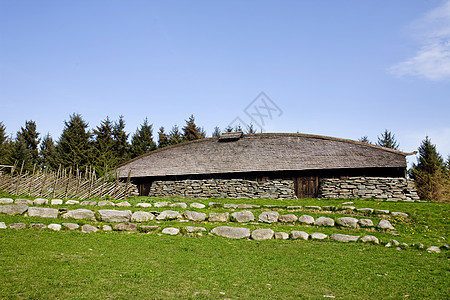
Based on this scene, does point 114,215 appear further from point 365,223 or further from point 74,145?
point 74,145

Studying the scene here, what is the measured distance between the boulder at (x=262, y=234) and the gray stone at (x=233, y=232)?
0.22 m

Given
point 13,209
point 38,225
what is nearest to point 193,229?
point 38,225

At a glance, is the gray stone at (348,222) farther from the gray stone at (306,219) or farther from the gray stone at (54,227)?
the gray stone at (54,227)

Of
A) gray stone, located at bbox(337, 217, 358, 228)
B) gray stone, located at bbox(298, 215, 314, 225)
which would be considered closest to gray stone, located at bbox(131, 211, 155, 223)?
gray stone, located at bbox(298, 215, 314, 225)

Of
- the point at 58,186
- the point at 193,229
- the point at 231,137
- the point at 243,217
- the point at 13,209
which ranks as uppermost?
the point at 231,137

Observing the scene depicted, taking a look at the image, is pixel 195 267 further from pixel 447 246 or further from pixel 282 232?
pixel 447 246

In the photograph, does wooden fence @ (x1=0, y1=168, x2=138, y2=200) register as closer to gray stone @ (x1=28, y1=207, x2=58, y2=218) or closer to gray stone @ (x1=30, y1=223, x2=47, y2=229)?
gray stone @ (x1=28, y1=207, x2=58, y2=218)

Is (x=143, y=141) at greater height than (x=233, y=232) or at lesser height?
greater

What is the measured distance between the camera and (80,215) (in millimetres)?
12195

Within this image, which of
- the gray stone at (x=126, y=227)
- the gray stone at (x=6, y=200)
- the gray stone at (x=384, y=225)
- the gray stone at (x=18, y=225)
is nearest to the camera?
the gray stone at (x=18, y=225)

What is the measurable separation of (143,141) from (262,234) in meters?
35.5

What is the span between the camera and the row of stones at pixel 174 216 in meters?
12.0

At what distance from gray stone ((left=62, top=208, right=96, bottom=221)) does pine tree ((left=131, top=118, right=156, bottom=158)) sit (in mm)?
30659

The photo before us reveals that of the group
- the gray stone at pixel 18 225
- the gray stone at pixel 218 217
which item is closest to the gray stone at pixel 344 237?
the gray stone at pixel 218 217
